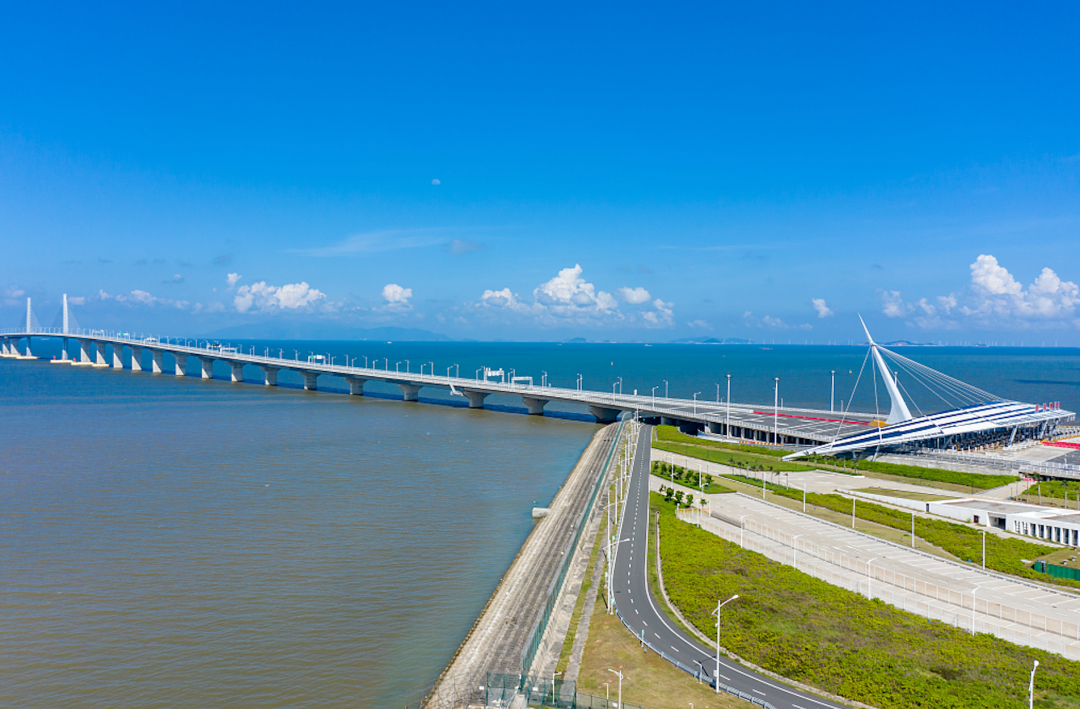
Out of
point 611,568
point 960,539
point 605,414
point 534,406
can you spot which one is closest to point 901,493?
point 960,539

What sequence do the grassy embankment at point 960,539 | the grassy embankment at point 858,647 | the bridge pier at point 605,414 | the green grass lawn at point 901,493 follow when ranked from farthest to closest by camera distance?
the bridge pier at point 605,414
the green grass lawn at point 901,493
the grassy embankment at point 960,539
the grassy embankment at point 858,647

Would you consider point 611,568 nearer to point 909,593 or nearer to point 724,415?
point 909,593

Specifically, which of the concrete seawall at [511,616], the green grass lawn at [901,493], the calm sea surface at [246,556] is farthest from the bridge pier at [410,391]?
the green grass lawn at [901,493]

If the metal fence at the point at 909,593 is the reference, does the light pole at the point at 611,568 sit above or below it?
above

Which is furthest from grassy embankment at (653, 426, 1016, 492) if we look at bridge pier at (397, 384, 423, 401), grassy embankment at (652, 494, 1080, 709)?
bridge pier at (397, 384, 423, 401)

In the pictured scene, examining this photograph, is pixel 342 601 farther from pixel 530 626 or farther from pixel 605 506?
pixel 605 506

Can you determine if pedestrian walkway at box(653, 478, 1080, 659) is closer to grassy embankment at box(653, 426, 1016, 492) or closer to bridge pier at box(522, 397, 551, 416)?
grassy embankment at box(653, 426, 1016, 492)

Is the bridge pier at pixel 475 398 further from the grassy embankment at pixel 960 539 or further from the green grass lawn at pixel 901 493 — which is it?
the green grass lawn at pixel 901 493

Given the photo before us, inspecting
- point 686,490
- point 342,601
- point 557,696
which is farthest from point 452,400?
point 557,696
